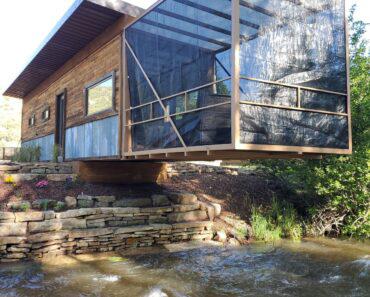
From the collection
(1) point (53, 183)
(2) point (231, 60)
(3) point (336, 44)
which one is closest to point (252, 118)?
(2) point (231, 60)

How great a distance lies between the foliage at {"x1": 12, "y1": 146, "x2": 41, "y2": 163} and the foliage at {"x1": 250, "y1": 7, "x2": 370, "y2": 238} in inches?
335

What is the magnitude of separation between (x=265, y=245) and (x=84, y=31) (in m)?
6.68

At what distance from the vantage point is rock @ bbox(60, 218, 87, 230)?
6.66 meters

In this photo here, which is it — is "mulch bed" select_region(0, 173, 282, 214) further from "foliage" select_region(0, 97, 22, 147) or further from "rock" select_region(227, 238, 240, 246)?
"foliage" select_region(0, 97, 22, 147)

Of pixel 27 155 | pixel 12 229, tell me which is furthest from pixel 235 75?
pixel 27 155

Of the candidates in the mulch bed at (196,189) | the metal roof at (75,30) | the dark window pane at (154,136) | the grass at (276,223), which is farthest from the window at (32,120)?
the grass at (276,223)

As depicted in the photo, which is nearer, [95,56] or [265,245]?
[265,245]

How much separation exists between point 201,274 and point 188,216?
250 cm

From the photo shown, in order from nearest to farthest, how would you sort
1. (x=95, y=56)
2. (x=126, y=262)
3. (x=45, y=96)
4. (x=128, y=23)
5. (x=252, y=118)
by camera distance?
(x=252, y=118)
(x=126, y=262)
(x=128, y=23)
(x=95, y=56)
(x=45, y=96)

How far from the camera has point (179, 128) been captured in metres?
5.77

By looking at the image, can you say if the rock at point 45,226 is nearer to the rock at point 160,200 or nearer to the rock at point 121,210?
the rock at point 121,210

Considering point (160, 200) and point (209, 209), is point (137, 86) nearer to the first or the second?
point (160, 200)

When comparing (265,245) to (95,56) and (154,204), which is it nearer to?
(154,204)

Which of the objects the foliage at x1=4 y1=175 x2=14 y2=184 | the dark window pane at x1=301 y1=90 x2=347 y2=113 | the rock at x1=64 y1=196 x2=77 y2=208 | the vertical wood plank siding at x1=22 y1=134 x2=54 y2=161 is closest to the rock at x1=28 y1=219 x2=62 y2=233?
the rock at x1=64 y1=196 x2=77 y2=208
